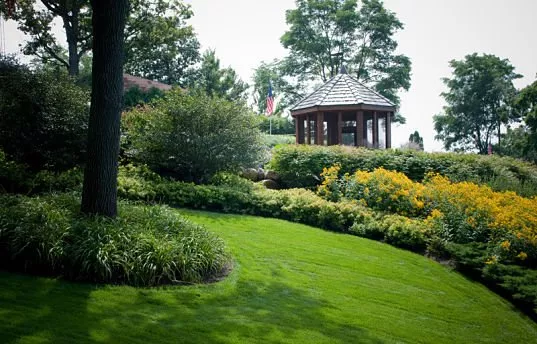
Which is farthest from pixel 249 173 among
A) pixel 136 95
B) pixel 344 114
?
pixel 136 95

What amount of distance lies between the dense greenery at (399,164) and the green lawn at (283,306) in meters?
6.49

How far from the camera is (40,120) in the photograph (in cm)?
999

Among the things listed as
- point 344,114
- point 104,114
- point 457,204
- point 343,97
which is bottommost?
point 457,204

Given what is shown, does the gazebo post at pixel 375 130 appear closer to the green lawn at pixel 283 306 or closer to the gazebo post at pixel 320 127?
the gazebo post at pixel 320 127

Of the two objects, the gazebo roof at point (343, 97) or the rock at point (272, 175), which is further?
the gazebo roof at point (343, 97)

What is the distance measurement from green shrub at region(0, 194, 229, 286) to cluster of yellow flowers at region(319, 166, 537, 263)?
5.14 m

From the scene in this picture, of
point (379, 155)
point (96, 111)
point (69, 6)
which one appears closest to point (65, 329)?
point (96, 111)

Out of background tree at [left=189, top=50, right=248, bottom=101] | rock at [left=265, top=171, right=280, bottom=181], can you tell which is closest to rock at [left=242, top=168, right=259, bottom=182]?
rock at [left=265, top=171, right=280, bottom=181]

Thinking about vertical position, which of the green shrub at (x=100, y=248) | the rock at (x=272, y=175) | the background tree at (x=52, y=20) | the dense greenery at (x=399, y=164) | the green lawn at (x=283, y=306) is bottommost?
the green lawn at (x=283, y=306)

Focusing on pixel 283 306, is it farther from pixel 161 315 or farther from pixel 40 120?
pixel 40 120

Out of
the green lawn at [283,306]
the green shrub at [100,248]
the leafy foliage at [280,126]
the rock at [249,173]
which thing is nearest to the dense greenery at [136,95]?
the leafy foliage at [280,126]

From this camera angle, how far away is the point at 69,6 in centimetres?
2450

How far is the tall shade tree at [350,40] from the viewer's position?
39.7 meters

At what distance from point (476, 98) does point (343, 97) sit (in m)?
27.6
